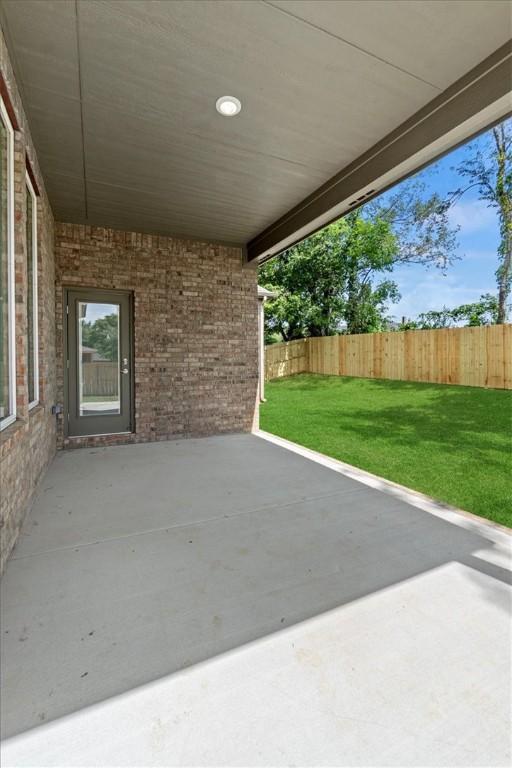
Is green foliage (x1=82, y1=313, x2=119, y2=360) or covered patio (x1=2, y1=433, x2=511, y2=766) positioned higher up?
green foliage (x1=82, y1=313, x2=119, y2=360)

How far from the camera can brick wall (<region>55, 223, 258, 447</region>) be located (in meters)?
5.43

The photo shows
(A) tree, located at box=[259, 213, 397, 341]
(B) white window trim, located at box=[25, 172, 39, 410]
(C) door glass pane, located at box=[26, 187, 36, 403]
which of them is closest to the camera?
(C) door glass pane, located at box=[26, 187, 36, 403]

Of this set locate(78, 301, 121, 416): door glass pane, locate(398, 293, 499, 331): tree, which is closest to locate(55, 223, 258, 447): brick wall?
locate(78, 301, 121, 416): door glass pane

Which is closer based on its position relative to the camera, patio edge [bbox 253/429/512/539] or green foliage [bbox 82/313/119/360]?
patio edge [bbox 253/429/512/539]

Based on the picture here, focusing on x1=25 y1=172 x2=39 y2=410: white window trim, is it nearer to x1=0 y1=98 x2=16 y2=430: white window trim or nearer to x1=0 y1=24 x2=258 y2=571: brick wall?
x1=0 y1=24 x2=258 y2=571: brick wall

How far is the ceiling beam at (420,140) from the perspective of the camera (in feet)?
8.09

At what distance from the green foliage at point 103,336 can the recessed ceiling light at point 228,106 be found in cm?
348

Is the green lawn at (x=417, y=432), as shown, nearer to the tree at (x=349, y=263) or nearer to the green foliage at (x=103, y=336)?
the green foliage at (x=103, y=336)

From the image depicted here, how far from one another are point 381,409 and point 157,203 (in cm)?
641

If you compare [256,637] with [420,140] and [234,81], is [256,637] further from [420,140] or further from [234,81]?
[420,140]

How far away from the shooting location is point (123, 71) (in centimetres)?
261

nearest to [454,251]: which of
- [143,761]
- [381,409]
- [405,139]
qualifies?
[381,409]

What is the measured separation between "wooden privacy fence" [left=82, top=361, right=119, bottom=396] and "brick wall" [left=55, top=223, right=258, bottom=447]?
0.31 meters

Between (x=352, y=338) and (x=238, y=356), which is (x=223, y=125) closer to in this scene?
(x=238, y=356)
